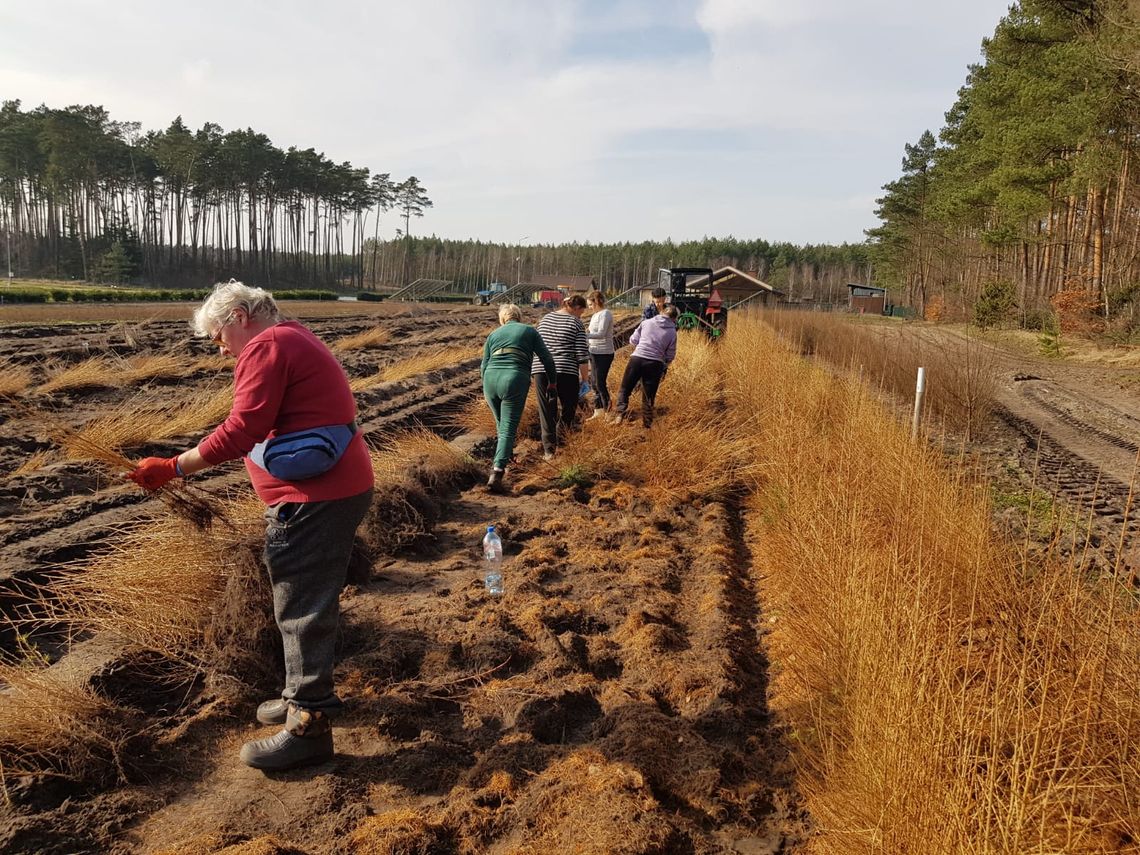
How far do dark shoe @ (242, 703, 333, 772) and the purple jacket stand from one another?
6334mm

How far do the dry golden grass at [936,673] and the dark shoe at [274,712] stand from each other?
6.39 feet

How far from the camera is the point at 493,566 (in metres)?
5.02

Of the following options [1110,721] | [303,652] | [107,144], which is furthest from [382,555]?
[107,144]

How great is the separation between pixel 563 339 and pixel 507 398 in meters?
1.32

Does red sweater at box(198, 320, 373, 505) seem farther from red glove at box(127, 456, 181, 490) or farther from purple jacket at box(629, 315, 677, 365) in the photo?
purple jacket at box(629, 315, 677, 365)

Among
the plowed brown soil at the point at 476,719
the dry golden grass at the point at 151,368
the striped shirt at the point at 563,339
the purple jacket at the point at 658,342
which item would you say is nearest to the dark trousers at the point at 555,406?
the striped shirt at the point at 563,339

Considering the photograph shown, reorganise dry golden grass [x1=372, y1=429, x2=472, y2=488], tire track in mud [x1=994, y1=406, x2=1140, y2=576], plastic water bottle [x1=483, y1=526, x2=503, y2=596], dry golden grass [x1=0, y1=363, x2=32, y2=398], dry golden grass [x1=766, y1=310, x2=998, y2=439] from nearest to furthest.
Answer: plastic water bottle [x1=483, y1=526, x2=503, y2=596], tire track in mud [x1=994, y1=406, x2=1140, y2=576], dry golden grass [x1=372, y1=429, x2=472, y2=488], dry golden grass [x1=0, y1=363, x2=32, y2=398], dry golden grass [x1=766, y1=310, x2=998, y2=439]

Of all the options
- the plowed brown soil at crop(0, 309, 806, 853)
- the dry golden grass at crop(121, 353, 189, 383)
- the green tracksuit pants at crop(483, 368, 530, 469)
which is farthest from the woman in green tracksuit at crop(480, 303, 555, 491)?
the dry golden grass at crop(121, 353, 189, 383)

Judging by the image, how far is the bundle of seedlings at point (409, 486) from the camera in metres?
5.41

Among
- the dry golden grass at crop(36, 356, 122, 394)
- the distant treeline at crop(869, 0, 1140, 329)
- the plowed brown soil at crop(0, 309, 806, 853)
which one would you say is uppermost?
the distant treeline at crop(869, 0, 1140, 329)

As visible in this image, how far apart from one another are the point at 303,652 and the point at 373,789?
0.54m

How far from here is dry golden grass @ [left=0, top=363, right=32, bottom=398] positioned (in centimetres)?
944

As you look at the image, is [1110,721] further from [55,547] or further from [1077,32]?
[1077,32]

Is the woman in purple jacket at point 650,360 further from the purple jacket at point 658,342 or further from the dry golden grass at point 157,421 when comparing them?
the dry golden grass at point 157,421
